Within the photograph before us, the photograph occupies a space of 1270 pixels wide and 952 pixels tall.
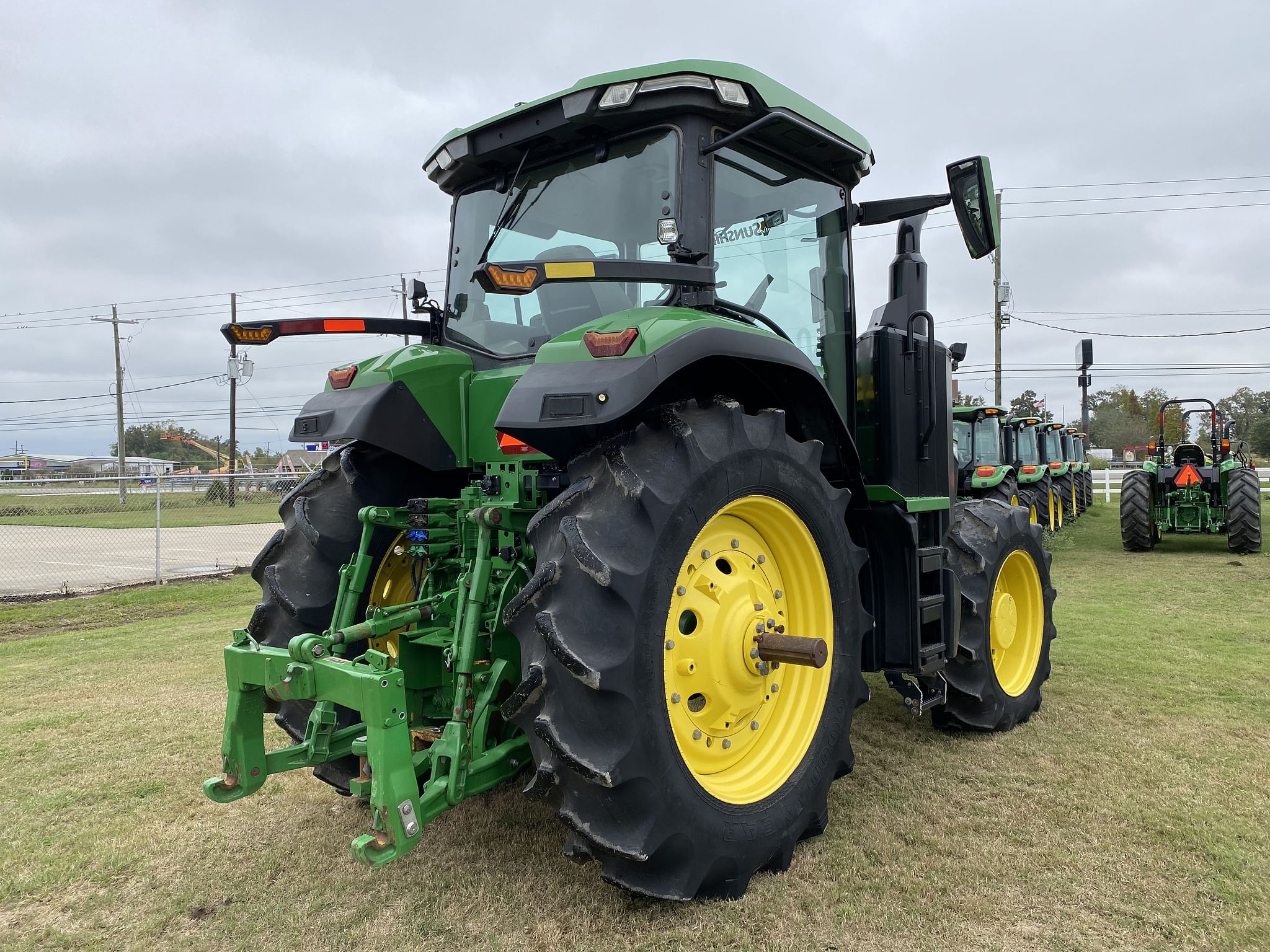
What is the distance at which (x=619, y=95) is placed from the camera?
110 inches

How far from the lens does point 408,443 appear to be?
3.14 metres

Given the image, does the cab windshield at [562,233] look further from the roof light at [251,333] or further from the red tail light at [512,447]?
the roof light at [251,333]

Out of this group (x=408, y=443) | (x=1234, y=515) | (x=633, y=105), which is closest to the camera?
(x=633, y=105)

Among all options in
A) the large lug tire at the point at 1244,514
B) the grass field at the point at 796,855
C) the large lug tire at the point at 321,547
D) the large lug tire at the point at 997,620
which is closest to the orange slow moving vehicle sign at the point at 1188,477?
the large lug tire at the point at 1244,514

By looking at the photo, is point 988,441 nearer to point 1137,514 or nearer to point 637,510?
point 1137,514

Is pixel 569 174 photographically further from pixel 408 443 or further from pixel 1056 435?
pixel 1056 435

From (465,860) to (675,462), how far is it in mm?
1566

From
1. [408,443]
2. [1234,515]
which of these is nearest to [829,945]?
[408,443]

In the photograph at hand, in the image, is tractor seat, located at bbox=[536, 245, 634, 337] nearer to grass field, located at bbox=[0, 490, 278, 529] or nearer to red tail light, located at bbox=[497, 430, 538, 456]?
red tail light, located at bbox=[497, 430, 538, 456]

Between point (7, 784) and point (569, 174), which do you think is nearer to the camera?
point (569, 174)

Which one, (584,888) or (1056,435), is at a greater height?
(1056,435)

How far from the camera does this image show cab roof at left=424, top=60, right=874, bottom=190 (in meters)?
2.79

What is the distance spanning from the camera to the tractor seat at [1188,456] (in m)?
12.6

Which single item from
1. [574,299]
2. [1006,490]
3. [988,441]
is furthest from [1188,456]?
[574,299]
